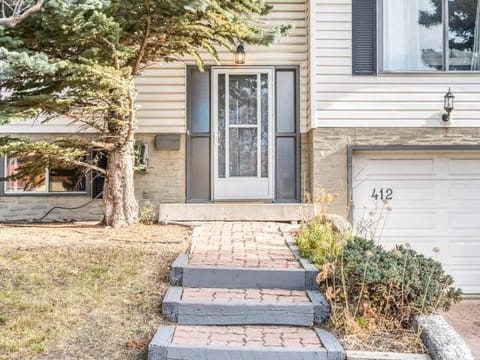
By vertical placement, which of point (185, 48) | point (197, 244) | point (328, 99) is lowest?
point (197, 244)

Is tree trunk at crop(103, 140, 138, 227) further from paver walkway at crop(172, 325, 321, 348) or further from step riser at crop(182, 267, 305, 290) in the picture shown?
paver walkway at crop(172, 325, 321, 348)

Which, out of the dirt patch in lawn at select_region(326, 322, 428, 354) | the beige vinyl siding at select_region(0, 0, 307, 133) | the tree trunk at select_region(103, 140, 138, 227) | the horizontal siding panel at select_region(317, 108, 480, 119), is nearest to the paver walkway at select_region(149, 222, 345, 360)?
the dirt patch in lawn at select_region(326, 322, 428, 354)

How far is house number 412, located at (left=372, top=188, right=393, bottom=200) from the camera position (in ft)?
25.1

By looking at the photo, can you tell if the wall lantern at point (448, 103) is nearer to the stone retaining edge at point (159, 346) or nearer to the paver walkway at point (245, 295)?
the paver walkway at point (245, 295)

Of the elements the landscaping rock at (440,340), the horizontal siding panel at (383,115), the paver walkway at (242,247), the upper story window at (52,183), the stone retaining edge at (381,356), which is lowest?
the stone retaining edge at (381,356)

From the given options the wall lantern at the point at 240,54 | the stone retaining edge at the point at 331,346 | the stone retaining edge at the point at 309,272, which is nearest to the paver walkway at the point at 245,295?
the stone retaining edge at the point at 309,272

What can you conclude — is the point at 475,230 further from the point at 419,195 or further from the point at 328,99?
the point at 328,99

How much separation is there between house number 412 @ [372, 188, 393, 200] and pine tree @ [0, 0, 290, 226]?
316cm

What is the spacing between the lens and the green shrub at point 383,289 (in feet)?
11.7

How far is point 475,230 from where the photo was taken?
773 cm

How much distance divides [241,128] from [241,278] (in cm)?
423

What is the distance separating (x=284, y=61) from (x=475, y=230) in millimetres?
4290

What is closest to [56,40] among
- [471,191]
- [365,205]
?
[365,205]

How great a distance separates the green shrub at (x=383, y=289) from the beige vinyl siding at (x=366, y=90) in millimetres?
3868
